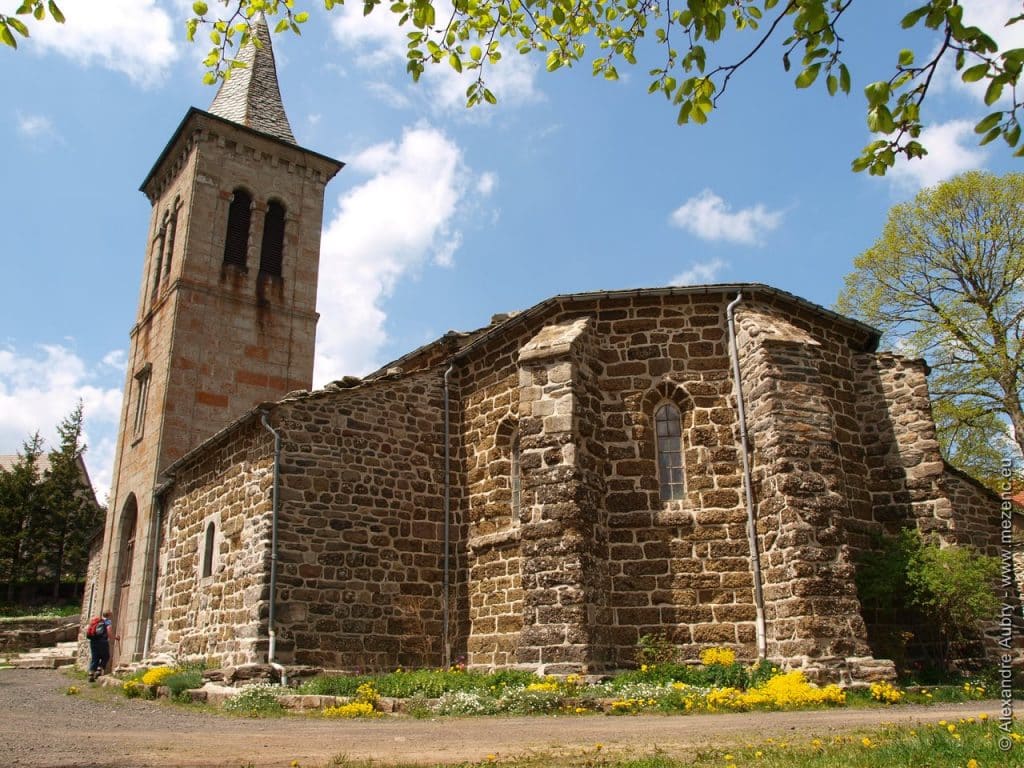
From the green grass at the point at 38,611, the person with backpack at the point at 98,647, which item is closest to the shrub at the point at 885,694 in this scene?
the person with backpack at the point at 98,647

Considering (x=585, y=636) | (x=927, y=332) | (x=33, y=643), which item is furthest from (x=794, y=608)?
(x=33, y=643)

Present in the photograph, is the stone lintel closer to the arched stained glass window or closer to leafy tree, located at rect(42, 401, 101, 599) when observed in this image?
the arched stained glass window

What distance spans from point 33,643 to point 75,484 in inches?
611

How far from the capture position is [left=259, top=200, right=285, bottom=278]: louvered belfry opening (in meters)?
25.1

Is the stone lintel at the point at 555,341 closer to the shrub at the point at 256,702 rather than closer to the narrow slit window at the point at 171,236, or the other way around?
the shrub at the point at 256,702

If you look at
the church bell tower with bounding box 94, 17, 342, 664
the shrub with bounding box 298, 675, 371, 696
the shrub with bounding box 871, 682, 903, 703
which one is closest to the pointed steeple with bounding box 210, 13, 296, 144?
the church bell tower with bounding box 94, 17, 342, 664

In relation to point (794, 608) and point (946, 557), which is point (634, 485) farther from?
point (946, 557)

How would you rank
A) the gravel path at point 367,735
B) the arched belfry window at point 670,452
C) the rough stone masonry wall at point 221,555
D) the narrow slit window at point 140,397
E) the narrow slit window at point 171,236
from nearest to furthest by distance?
the gravel path at point 367,735 < the arched belfry window at point 670,452 < the rough stone masonry wall at point 221,555 < the narrow slit window at point 140,397 < the narrow slit window at point 171,236

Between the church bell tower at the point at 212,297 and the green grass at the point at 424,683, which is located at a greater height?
the church bell tower at the point at 212,297

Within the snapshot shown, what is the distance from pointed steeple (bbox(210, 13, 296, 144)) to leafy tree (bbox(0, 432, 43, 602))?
26.3 metres

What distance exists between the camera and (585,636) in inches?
427

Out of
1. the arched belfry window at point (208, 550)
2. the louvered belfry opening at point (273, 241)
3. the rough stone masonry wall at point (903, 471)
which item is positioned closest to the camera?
the rough stone masonry wall at point (903, 471)

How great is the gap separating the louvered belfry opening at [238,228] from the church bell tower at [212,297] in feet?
0.11

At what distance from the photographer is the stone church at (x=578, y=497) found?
1125 centimetres
